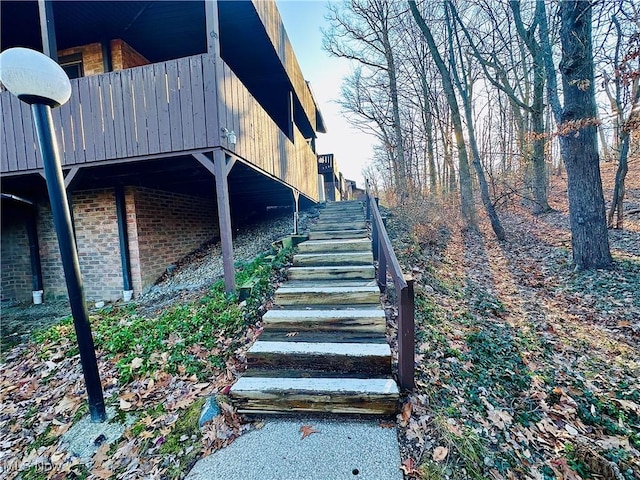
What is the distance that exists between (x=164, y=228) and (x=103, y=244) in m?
1.22

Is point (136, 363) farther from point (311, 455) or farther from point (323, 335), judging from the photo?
point (311, 455)

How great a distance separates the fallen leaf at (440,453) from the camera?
6.38 feet

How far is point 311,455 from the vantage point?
79.6 inches

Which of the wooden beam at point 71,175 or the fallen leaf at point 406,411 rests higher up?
the wooden beam at point 71,175

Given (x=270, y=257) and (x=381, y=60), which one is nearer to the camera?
(x=270, y=257)

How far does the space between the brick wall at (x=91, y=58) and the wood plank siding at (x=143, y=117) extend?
148cm

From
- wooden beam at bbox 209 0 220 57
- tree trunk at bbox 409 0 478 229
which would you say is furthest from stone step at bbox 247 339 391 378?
tree trunk at bbox 409 0 478 229

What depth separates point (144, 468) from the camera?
2.08m

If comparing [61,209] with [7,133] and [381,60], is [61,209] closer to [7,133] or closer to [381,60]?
[7,133]

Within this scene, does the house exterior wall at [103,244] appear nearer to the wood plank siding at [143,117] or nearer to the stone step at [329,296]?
the wood plank siding at [143,117]

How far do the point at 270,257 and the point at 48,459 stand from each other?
3.51 meters

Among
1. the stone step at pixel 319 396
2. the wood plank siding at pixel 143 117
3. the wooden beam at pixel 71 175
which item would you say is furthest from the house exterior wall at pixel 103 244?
the stone step at pixel 319 396

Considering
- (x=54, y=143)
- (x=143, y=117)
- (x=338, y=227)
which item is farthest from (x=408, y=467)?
(x=143, y=117)

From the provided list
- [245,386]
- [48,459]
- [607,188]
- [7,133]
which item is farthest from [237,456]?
[607,188]
